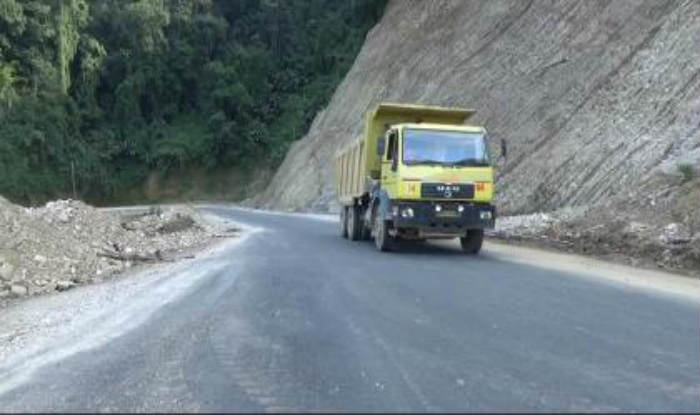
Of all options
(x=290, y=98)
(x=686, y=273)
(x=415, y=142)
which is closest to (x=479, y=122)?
(x=415, y=142)

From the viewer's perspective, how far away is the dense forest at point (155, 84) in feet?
210

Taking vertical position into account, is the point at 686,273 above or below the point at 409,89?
below

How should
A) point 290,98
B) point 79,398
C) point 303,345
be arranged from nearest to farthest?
point 79,398 → point 303,345 → point 290,98

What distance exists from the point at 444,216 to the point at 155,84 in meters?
58.0

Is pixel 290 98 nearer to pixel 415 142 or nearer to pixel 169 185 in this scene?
pixel 169 185

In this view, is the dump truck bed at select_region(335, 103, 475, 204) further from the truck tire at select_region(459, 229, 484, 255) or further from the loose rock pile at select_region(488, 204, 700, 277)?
the loose rock pile at select_region(488, 204, 700, 277)

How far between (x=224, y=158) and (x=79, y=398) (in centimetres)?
6423

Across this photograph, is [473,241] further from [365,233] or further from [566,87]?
[566,87]

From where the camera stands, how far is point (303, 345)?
8.76 metres

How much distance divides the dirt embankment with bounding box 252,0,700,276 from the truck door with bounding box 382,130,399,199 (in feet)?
14.7

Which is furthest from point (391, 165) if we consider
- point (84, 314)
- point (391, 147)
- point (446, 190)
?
point (84, 314)

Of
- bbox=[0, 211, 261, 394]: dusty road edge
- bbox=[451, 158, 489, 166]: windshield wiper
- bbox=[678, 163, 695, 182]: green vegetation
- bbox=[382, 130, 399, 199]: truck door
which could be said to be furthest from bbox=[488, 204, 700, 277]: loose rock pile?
bbox=[0, 211, 261, 394]: dusty road edge

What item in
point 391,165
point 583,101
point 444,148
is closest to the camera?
point 444,148

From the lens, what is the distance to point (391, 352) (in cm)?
841
